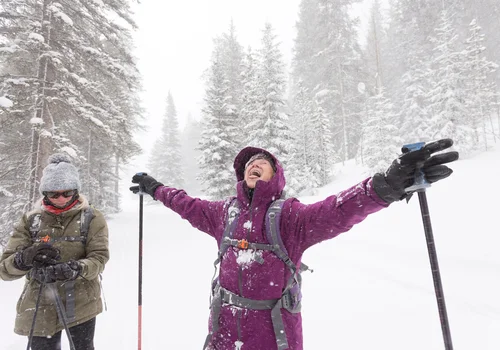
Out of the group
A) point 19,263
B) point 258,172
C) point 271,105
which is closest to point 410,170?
point 258,172

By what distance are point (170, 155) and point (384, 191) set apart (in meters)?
38.0

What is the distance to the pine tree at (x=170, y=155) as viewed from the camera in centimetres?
3750

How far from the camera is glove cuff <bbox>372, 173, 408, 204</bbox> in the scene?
1859 mm

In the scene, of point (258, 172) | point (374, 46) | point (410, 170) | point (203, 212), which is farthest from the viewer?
point (374, 46)

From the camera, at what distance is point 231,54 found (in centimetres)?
3069

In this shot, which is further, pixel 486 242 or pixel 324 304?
pixel 486 242

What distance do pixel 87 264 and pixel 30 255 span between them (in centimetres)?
47

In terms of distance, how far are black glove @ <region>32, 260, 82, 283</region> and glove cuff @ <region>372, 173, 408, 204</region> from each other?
106 inches

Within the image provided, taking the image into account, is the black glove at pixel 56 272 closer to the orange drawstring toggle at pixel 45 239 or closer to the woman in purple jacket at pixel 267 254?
the orange drawstring toggle at pixel 45 239

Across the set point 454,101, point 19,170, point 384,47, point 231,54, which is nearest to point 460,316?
point 19,170

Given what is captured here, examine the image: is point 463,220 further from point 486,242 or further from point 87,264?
point 87,264

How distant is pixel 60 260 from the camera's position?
2871 millimetres

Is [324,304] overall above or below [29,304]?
below

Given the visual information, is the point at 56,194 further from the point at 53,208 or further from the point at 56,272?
the point at 56,272
